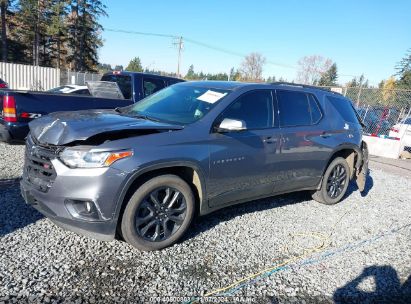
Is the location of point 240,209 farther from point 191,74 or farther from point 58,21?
point 191,74

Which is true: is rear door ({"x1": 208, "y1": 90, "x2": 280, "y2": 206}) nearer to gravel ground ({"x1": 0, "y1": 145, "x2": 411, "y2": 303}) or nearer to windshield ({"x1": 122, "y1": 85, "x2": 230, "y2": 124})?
windshield ({"x1": 122, "y1": 85, "x2": 230, "y2": 124})

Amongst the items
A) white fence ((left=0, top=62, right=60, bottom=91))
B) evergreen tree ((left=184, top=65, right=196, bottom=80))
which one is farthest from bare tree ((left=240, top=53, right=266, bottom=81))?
white fence ((left=0, top=62, right=60, bottom=91))

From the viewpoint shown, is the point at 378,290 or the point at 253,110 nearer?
the point at 378,290

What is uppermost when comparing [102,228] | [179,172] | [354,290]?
[179,172]

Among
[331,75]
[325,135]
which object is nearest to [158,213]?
[325,135]

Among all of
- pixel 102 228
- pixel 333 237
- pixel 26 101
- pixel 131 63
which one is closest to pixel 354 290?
pixel 333 237

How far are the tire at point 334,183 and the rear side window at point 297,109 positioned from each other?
0.92m

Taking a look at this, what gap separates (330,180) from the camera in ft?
18.2

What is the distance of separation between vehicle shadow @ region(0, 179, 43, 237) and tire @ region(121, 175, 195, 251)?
129cm

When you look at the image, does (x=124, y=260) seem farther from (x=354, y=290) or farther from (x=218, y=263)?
(x=354, y=290)

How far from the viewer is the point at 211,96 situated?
4.18 m

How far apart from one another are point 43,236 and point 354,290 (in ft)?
10.4

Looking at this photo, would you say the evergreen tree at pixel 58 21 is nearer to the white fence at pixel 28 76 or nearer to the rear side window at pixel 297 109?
the white fence at pixel 28 76

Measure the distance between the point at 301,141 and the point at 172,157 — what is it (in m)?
2.16
